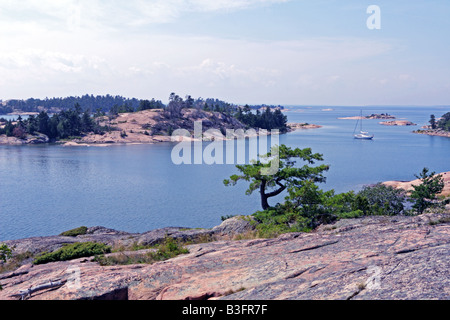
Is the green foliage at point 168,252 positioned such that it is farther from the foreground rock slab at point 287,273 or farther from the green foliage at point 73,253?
the green foliage at point 73,253

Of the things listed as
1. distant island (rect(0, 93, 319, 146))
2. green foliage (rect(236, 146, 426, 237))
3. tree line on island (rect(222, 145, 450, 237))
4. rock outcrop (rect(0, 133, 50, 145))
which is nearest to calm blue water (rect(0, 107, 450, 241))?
tree line on island (rect(222, 145, 450, 237))

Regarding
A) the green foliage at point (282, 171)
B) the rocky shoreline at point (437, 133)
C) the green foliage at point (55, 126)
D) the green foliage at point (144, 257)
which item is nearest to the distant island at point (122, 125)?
the green foliage at point (55, 126)

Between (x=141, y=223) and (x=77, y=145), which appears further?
(x=77, y=145)

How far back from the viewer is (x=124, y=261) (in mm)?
13914

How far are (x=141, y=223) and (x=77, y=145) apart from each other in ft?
280

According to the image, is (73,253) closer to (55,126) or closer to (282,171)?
(282,171)

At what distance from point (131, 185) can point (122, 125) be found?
83.9 m

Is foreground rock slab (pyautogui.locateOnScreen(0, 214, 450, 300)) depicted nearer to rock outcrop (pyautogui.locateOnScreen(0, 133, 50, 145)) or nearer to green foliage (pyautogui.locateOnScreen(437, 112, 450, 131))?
rock outcrop (pyautogui.locateOnScreen(0, 133, 50, 145))

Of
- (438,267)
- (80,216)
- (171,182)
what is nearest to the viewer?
(438,267)

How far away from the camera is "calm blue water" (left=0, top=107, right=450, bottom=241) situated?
41.0 m

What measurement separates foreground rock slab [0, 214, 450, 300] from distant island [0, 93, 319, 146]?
11303 centimetres

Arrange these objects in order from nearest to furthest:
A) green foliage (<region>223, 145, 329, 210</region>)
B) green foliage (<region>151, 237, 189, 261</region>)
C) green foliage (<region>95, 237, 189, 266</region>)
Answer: green foliage (<region>95, 237, 189, 266</region>) < green foliage (<region>151, 237, 189, 261</region>) < green foliage (<region>223, 145, 329, 210</region>)
